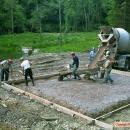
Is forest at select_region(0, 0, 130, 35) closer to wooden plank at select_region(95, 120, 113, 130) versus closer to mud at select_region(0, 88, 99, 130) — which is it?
mud at select_region(0, 88, 99, 130)

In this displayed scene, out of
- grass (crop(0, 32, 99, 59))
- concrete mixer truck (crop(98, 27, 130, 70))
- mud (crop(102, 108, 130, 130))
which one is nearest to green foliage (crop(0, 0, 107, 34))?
grass (crop(0, 32, 99, 59))

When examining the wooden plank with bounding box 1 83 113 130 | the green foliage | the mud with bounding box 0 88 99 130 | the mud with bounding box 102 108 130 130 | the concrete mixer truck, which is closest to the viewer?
the mud with bounding box 0 88 99 130

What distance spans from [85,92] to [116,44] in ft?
26.5

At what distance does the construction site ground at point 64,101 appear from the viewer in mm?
15766

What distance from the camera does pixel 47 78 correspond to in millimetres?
25375

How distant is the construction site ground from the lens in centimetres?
1577

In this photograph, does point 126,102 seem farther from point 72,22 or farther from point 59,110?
point 72,22

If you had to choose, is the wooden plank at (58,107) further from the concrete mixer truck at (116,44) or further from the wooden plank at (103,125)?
the concrete mixer truck at (116,44)

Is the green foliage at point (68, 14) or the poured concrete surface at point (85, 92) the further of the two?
the green foliage at point (68, 14)

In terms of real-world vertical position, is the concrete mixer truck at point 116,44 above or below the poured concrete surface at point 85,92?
above

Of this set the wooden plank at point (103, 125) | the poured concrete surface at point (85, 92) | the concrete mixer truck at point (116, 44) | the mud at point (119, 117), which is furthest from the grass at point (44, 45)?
the wooden plank at point (103, 125)

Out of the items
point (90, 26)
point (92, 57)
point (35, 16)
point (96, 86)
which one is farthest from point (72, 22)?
point (96, 86)

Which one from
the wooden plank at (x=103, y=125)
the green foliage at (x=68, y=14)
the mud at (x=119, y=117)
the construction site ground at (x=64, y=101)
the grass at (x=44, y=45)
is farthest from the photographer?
the green foliage at (x=68, y=14)

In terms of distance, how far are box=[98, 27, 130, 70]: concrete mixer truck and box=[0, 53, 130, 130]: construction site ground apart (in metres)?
2.10
